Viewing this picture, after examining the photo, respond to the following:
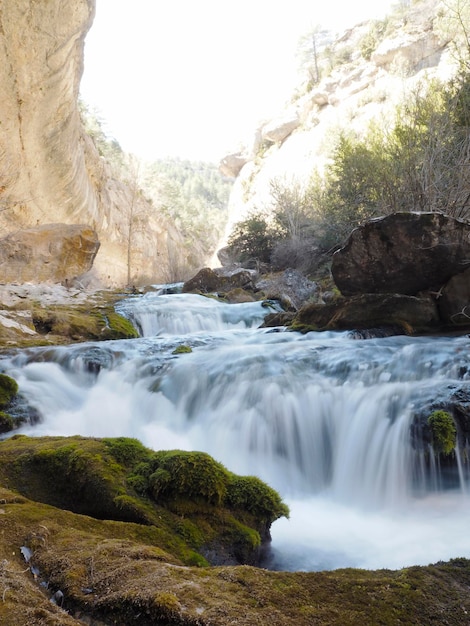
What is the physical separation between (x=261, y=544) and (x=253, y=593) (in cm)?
162

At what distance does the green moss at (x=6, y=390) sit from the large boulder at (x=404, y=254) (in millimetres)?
7188

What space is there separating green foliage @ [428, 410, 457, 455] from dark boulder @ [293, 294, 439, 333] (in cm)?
406

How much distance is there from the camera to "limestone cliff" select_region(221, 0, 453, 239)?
36.2m

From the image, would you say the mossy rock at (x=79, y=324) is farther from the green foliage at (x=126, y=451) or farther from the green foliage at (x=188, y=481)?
the green foliage at (x=188, y=481)

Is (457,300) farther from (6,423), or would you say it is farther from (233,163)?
(233,163)

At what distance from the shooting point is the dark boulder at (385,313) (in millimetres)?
8773

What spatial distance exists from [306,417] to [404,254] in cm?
511

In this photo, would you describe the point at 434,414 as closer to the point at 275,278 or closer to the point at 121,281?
the point at 275,278

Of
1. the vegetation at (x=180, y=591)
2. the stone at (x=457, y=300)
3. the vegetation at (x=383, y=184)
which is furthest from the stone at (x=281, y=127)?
the vegetation at (x=180, y=591)

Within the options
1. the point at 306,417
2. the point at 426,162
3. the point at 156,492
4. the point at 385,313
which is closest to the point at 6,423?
the point at 156,492

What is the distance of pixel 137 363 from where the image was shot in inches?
322

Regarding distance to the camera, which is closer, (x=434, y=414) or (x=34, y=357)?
(x=434, y=414)

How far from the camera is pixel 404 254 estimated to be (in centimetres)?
934

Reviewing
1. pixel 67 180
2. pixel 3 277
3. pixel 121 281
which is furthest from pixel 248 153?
pixel 3 277
